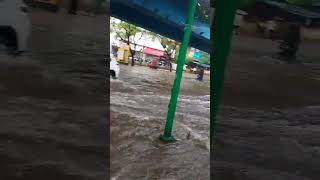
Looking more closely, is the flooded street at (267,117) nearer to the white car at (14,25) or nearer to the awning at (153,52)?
the white car at (14,25)

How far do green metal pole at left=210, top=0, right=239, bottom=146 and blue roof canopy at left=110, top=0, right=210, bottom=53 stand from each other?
576mm

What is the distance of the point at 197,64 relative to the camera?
2840mm

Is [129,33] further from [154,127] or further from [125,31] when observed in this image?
[154,127]

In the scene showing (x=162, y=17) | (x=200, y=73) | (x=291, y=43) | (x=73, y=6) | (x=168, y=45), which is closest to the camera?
(x=291, y=43)

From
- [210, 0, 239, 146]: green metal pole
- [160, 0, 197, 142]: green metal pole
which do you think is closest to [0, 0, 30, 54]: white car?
[210, 0, 239, 146]: green metal pole

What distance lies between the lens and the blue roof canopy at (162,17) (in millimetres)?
2678

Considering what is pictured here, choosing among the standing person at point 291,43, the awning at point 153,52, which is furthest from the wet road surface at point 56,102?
the awning at point 153,52

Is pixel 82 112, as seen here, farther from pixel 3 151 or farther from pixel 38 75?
pixel 3 151

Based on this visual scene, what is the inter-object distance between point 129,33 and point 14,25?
48.8 inches

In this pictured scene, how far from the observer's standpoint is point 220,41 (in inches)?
76.4

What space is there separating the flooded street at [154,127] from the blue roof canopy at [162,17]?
1.04 feet

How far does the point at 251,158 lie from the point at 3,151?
1.43m

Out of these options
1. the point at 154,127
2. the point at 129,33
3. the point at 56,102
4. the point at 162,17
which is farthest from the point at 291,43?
the point at 154,127

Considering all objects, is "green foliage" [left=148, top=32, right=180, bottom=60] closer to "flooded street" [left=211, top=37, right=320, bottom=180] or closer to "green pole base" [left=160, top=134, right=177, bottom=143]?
"green pole base" [left=160, top=134, right=177, bottom=143]
